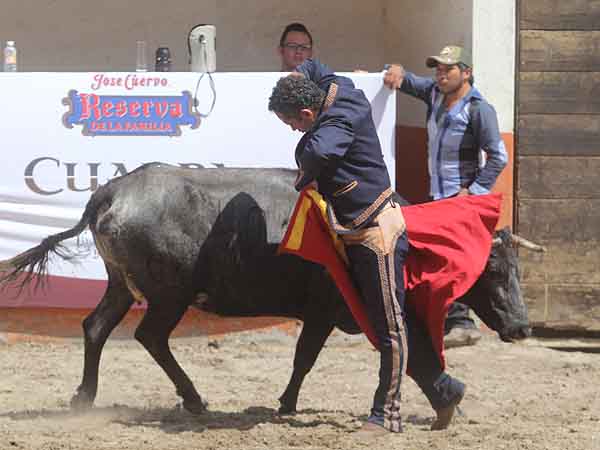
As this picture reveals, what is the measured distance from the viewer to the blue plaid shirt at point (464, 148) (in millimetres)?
8055

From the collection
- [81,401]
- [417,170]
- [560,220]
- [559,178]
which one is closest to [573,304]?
[560,220]

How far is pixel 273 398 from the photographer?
7.63 m

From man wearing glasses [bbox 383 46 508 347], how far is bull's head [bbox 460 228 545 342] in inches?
44.7

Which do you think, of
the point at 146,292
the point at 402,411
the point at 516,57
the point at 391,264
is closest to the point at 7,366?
the point at 146,292

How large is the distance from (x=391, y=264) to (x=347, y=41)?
5355mm

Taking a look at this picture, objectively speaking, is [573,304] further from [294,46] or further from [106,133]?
[106,133]

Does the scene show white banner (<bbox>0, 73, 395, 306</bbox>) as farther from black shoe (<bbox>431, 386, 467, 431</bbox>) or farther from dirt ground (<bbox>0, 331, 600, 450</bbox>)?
black shoe (<bbox>431, 386, 467, 431</bbox>)

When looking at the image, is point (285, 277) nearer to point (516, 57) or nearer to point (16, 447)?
point (16, 447)

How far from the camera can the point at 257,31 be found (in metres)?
11.2

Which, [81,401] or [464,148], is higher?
[464,148]

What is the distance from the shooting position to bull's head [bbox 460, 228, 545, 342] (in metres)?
6.88

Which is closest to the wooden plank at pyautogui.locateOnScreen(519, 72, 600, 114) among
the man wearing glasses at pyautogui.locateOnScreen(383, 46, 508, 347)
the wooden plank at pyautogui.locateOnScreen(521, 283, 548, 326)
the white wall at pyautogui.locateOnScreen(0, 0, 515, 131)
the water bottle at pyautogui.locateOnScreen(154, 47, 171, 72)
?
the man wearing glasses at pyautogui.locateOnScreen(383, 46, 508, 347)

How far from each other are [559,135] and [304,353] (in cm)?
307

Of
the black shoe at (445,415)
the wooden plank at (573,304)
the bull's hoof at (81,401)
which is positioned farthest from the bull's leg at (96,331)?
the wooden plank at (573,304)
